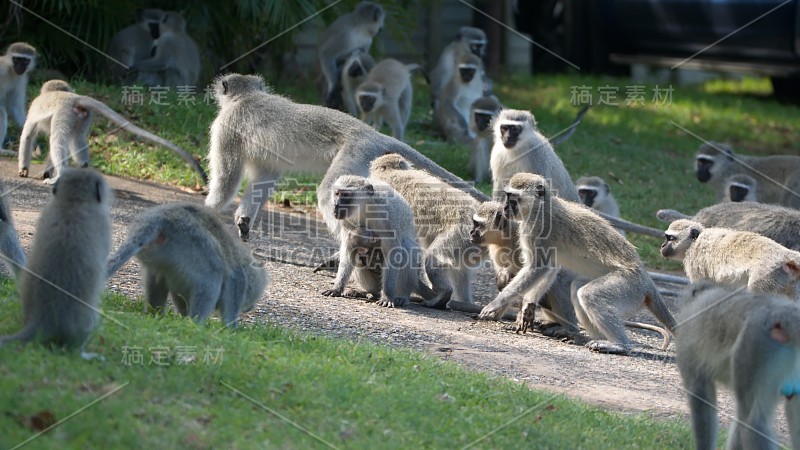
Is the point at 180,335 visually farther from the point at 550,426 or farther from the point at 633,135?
the point at 633,135

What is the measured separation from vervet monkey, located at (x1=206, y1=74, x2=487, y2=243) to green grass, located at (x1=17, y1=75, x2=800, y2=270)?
2.19 m

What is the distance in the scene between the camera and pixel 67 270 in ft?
16.6

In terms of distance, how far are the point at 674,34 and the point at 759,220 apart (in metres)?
11.6

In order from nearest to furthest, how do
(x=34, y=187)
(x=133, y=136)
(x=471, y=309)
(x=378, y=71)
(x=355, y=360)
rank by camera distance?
(x=355, y=360), (x=471, y=309), (x=34, y=187), (x=133, y=136), (x=378, y=71)

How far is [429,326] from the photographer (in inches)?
295

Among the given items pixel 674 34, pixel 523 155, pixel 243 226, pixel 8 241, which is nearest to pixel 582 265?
pixel 523 155

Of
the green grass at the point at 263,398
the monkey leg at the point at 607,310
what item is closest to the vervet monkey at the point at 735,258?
the monkey leg at the point at 607,310

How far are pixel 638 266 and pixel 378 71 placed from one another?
6.70 meters

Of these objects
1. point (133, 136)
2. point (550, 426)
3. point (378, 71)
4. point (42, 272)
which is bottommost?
point (550, 426)

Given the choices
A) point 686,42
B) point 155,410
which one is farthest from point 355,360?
point 686,42

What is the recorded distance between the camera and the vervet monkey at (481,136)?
12.5m

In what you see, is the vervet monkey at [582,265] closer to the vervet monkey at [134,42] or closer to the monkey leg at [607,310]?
the monkey leg at [607,310]

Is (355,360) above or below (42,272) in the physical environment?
below

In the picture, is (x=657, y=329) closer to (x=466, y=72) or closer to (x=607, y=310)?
(x=607, y=310)
